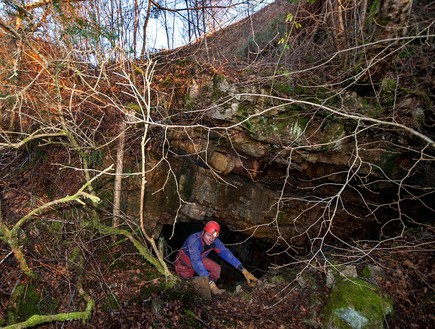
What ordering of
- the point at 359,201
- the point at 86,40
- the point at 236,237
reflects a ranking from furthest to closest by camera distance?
the point at 236,237
the point at 359,201
the point at 86,40

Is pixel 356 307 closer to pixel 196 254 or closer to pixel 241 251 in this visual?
pixel 196 254

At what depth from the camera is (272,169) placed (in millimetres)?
5281

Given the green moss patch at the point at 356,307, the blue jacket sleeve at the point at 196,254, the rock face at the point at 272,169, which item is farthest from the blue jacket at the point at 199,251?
the green moss patch at the point at 356,307

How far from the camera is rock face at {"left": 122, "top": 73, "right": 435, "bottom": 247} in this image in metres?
4.59

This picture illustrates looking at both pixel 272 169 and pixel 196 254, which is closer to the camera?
pixel 196 254

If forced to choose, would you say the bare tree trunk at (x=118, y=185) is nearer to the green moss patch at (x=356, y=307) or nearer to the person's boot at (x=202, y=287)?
the person's boot at (x=202, y=287)

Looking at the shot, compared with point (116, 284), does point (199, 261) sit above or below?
below

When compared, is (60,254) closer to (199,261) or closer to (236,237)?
(199,261)

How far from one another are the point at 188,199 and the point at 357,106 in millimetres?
3723

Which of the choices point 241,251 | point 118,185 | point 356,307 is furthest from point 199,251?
point 241,251

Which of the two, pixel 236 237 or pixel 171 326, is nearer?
Answer: pixel 171 326

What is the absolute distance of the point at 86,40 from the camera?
422cm

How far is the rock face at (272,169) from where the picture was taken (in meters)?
4.59

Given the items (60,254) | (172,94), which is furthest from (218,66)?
(60,254)
